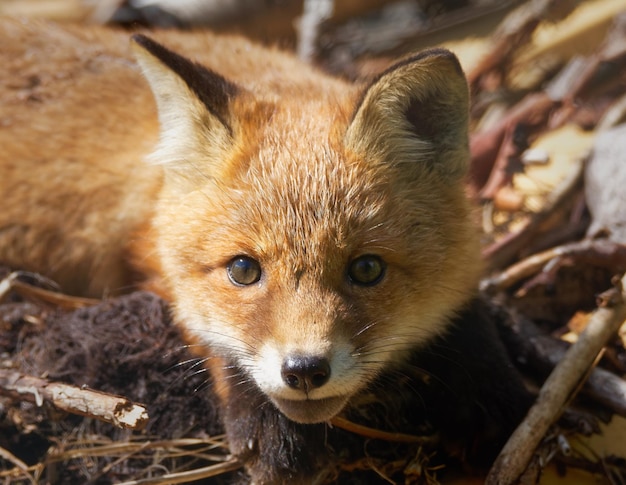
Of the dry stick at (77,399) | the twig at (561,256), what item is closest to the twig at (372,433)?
the dry stick at (77,399)

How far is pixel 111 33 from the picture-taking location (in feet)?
15.5

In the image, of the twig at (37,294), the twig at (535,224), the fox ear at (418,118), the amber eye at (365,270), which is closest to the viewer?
the amber eye at (365,270)

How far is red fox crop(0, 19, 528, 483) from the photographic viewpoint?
8.93 ft

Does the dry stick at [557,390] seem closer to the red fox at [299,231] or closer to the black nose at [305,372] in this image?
the red fox at [299,231]

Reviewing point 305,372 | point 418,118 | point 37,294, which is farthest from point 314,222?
point 37,294

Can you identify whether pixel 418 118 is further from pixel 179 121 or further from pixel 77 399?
pixel 77 399

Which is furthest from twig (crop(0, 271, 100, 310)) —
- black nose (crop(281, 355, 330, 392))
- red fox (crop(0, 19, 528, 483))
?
black nose (crop(281, 355, 330, 392))

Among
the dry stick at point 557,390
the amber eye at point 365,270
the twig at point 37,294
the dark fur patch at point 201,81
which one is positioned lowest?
the twig at point 37,294

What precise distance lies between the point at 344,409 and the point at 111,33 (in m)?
3.02

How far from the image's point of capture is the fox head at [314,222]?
2695mm

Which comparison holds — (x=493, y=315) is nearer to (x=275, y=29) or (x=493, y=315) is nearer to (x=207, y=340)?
(x=207, y=340)

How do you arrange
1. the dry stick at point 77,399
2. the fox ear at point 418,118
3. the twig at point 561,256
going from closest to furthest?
the dry stick at point 77,399
the fox ear at point 418,118
the twig at point 561,256

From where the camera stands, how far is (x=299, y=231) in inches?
110

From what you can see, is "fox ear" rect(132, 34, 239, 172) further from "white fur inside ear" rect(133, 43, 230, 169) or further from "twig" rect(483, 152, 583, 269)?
"twig" rect(483, 152, 583, 269)
